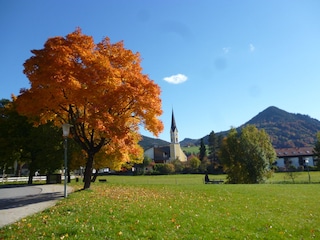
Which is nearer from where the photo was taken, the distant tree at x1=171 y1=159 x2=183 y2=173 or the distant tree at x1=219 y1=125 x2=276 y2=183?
the distant tree at x1=219 y1=125 x2=276 y2=183

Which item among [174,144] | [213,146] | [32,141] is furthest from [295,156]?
[32,141]

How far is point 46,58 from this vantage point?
17.0 meters

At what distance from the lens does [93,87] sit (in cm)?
1694

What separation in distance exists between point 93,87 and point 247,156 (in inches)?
1310

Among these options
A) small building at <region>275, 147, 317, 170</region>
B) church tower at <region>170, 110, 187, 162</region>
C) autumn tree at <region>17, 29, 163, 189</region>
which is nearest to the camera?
autumn tree at <region>17, 29, 163, 189</region>

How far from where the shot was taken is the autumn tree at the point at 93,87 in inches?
658

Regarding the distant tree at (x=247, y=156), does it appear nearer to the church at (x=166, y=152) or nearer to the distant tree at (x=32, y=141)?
the distant tree at (x=32, y=141)

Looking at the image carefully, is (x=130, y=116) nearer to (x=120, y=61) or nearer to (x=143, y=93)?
(x=143, y=93)

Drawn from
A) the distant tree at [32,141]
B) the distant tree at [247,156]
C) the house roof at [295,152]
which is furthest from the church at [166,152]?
the distant tree at [32,141]

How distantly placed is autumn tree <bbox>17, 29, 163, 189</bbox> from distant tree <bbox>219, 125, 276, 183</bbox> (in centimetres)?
2848

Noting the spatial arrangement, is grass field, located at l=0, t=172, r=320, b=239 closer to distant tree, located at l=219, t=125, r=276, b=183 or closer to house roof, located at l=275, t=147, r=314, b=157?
distant tree, located at l=219, t=125, r=276, b=183

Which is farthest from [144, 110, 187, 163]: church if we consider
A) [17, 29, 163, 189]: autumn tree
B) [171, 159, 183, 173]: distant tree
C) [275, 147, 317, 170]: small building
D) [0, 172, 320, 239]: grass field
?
[0, 172, 320, 239]: grass field

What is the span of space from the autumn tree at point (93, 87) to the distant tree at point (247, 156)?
28477 mm

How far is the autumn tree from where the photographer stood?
16719mm
